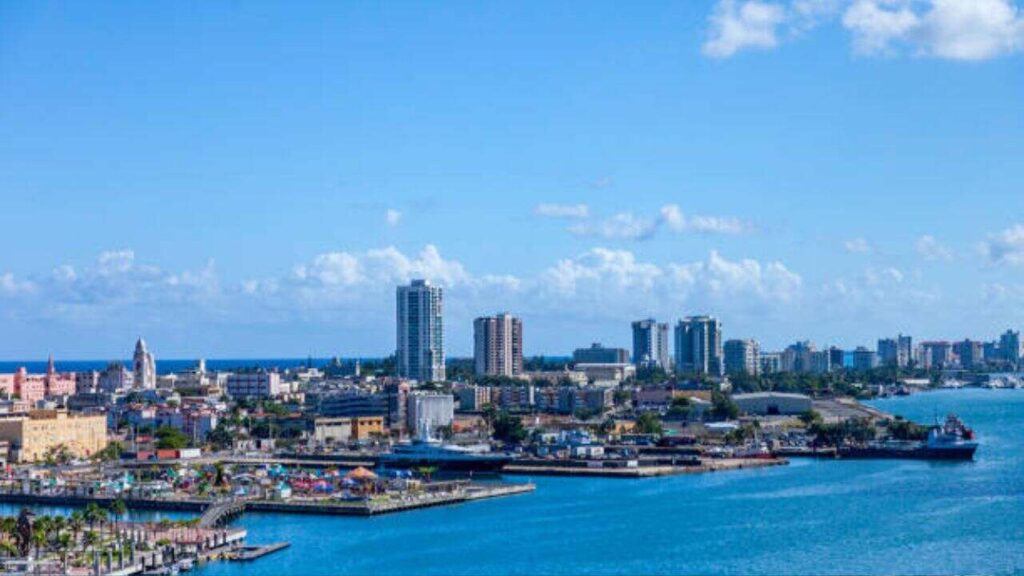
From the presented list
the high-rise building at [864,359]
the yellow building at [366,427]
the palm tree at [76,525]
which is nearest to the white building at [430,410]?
the yellow building at [366,427]

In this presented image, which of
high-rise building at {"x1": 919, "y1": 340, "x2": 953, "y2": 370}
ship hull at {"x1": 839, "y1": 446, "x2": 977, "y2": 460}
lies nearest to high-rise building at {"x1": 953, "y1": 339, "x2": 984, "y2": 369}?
high-rise building at {"x1": 919, "y1": 340, "x2": 953, "y2": 370}

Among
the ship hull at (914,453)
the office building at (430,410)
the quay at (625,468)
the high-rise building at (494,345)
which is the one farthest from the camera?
the high-rise building at (494,345)

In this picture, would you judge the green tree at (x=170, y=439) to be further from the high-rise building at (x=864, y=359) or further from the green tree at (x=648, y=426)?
the high-rise building at (x=864, y=359)

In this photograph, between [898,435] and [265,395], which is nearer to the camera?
[898,435]

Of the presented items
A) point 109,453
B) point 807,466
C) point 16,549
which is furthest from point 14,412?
point 16,549

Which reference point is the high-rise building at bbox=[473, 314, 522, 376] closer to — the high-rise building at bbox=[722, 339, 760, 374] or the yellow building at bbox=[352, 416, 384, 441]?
the high-rise building at bbox=[722, 339, 760, 374]

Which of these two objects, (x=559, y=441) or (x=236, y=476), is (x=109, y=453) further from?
(x=559, y=441)
